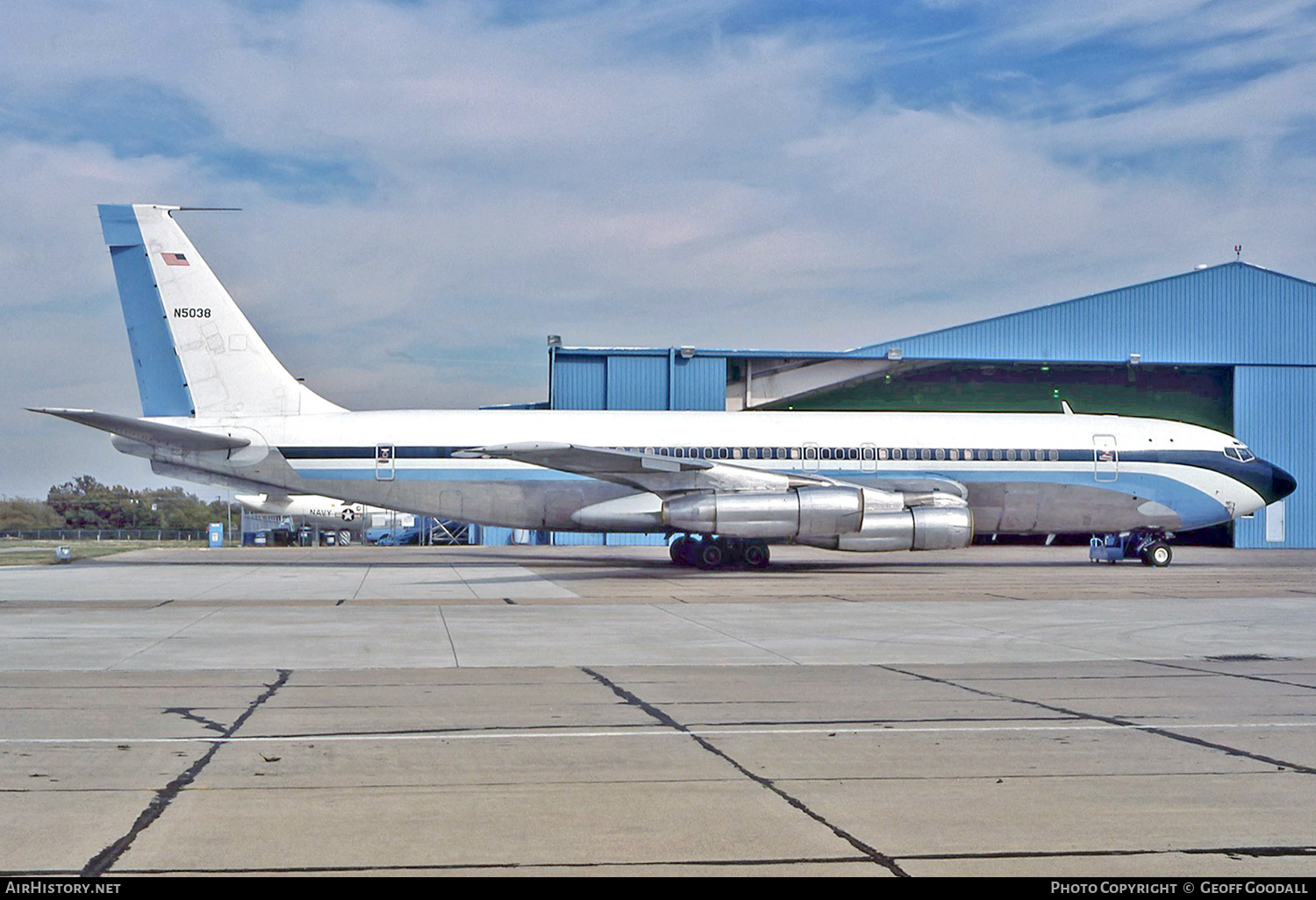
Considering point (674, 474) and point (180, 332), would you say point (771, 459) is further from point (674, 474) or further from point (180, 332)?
point (180, 332)

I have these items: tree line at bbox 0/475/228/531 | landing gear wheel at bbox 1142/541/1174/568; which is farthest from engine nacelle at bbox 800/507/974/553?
tree line at bbox 0/475/228/531

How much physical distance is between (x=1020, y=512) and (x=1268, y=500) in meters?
7.38

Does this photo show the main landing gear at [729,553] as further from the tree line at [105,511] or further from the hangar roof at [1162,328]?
the tree line at [105,511]

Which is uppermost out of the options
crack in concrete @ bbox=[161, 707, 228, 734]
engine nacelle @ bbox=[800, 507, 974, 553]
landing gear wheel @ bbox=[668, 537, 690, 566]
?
engine nacelle @ bbox=[800, 507, 974, 553]

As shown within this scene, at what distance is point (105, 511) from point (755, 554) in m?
101

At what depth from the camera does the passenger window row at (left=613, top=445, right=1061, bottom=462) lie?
92.6 ft

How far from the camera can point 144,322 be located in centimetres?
2820

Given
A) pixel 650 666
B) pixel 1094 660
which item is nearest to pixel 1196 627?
pixel 1094 660

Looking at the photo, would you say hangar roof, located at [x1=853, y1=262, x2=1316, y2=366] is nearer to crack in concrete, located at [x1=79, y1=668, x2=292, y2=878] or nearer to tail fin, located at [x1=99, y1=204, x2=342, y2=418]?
tail fin, located at [x1=99, y1=204, x2=342, y2=418]

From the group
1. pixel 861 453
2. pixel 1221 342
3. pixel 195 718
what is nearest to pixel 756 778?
pixel 195 718

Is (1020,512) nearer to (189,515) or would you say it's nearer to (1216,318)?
(1216,318)

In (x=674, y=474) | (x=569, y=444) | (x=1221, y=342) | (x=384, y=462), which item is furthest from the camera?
(x=1221, y=342)

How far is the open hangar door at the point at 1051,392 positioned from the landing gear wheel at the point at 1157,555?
17498 millimetres

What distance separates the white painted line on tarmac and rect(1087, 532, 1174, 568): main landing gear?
24.0m
